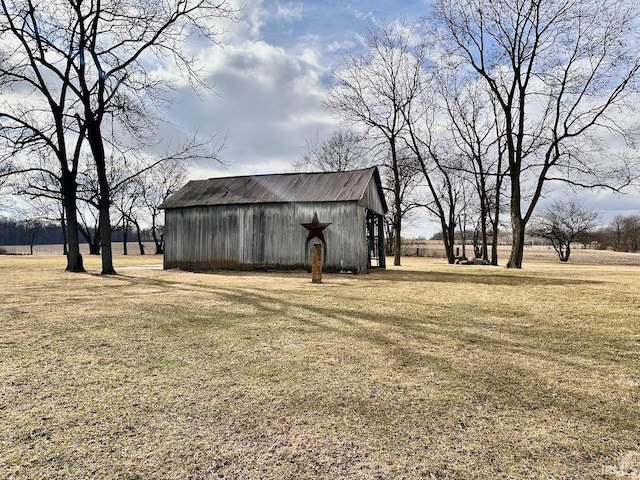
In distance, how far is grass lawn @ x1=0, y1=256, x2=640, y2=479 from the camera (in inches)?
102

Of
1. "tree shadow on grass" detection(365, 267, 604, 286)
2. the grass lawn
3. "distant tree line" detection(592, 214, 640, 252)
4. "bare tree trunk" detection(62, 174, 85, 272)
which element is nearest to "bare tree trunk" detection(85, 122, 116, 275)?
"bare tree trunk" detection(62, 174, 85, 272)

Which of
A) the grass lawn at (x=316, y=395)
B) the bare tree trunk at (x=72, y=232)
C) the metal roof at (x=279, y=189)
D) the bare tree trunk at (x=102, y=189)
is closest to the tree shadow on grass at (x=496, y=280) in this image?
the metal roof at (x=279, y=189)

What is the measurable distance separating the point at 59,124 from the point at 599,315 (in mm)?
20335

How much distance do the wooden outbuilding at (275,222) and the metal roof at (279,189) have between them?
0.16ft

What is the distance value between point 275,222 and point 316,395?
15.4 m

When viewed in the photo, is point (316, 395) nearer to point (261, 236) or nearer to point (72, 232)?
point (261, 236)

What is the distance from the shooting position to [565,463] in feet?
8.45

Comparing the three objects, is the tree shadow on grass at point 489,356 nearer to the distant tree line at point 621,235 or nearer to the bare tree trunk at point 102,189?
the bare tree trunk at point 102,189

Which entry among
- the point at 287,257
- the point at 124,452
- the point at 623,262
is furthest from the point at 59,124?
the point at 623,262

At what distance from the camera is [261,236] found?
62.0 ft

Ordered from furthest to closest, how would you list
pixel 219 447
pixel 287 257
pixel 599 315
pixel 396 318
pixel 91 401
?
pixel 287 257 < pixel 599 315 < pixel 396 318 < pixel 91 401 < pixel 219 447

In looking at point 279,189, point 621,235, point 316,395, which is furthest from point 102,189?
point 621,235

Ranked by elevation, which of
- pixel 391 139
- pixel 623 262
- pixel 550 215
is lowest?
pixel 623 262

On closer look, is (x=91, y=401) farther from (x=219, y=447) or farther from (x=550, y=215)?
(x=550, y=215)
